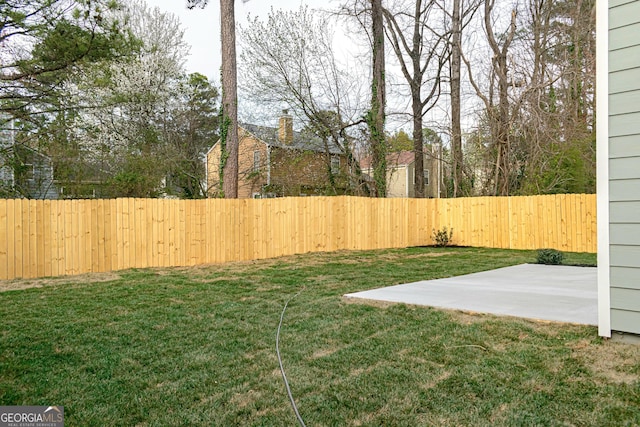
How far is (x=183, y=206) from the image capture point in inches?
301

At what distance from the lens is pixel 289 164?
15.4 m

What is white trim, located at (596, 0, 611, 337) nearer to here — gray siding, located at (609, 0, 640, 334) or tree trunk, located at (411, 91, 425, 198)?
gray siding, located at (609, 0, 640, 334)

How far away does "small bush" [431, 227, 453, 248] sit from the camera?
11.7 meters

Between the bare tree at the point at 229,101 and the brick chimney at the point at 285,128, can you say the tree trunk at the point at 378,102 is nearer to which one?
the brick chimney at the point at 285,128

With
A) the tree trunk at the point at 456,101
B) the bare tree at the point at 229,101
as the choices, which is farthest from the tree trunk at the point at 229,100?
the tree trunk at the point at 456,101

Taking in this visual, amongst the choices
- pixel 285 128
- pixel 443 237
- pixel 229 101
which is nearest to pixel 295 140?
pixel 285 128

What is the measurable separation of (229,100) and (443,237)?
6.42 metres

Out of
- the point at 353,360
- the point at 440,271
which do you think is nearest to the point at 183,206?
the point at 440,271

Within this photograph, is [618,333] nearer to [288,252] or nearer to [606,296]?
[606,296]

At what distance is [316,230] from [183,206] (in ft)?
Result: 9.75

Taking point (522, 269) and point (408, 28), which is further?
point (408, 28)

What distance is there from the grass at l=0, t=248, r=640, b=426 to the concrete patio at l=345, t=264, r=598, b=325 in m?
0.29

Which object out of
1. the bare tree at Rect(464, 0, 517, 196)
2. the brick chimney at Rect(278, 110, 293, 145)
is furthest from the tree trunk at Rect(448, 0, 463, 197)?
the brick chimney at Rect(278, 110, 293, 145)

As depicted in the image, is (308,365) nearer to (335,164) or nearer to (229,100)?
(229,100)
